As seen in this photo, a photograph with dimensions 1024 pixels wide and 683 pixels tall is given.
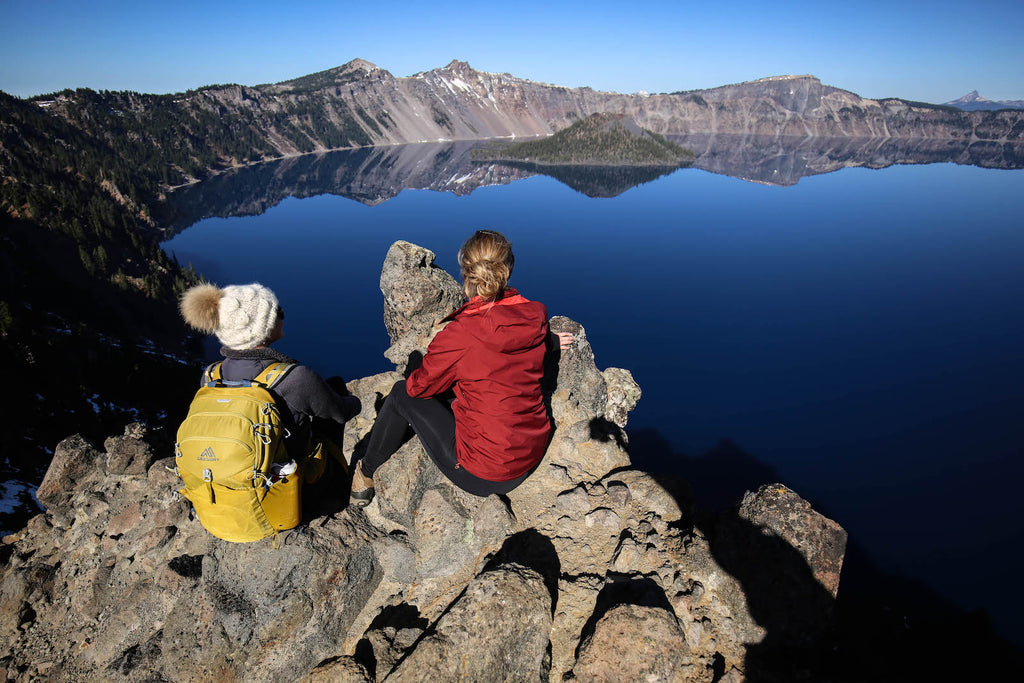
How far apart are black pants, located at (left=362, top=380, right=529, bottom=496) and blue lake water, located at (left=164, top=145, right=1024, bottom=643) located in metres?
31.9

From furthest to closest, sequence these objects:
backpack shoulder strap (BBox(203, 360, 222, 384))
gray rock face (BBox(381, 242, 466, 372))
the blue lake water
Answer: the blue lake water
gray rock face (BBox(381, 242, 466, 372))
backpack shoulder strap (BBox(203, 360, 222, 384))

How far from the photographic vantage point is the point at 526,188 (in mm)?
136750

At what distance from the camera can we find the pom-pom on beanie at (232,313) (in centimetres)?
405

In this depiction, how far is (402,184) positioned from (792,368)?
13021 cm

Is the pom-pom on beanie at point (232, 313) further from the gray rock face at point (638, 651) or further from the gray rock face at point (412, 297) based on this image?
the gray rock face at point (412, 297)

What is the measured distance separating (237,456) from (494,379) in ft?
7.58

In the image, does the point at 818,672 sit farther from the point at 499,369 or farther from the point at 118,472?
the point at 118,472

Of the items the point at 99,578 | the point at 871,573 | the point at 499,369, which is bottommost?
the point at 871,573

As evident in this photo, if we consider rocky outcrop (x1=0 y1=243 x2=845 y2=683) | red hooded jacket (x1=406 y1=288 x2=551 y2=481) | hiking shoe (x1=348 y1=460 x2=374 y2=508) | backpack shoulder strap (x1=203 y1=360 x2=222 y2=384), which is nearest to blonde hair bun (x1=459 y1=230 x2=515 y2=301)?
red hooded jacket (x1=406 y1=288 x2=551 y2=481)

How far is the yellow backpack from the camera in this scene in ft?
12.4

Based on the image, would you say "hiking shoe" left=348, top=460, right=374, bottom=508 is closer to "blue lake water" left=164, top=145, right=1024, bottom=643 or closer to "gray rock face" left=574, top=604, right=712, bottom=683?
"gray rock face" left=574, top=604, right=712, bottom=683

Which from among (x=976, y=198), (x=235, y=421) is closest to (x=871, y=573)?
(x=235, y=421)

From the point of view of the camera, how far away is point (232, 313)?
13.4 feet

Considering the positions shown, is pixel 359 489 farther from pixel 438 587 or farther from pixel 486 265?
pixel 486 265
